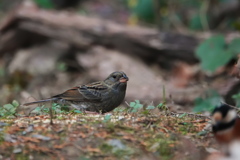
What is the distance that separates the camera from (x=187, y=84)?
11.8m

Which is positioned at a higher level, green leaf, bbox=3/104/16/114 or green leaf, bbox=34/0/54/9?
green leaf, bbox=34/0/54/9

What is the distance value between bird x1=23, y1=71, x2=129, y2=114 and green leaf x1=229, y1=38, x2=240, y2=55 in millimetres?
4248

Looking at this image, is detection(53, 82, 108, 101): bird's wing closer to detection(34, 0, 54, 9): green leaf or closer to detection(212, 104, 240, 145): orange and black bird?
detection(212, 104, 240, 145): orange and black bird

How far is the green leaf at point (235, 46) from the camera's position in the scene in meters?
10.4

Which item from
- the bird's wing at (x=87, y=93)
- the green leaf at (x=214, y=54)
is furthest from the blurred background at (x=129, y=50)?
the bird's wing at (x=87, y=93)

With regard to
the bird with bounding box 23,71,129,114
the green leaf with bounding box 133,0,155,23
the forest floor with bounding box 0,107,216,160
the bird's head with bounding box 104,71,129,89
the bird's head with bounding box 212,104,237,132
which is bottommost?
the forest floor with bounding box 0,107,216,160

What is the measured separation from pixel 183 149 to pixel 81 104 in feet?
7.99

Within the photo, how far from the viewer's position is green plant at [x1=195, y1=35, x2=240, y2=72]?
33.5ft

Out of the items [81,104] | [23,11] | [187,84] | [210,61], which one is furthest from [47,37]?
[81,104]

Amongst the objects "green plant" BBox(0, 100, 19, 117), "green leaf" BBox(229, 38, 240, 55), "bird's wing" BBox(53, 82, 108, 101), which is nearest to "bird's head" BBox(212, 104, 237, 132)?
"green plant" BBox(0, 100, 19, 117)

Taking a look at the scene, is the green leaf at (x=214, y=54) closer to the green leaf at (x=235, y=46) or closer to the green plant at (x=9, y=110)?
the green leaf at (x=235, y=46)

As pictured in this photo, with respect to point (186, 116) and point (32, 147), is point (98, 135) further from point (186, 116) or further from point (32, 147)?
point (186, 116)

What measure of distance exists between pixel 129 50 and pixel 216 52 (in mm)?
2581

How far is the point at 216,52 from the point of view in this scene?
10469 millimetres
